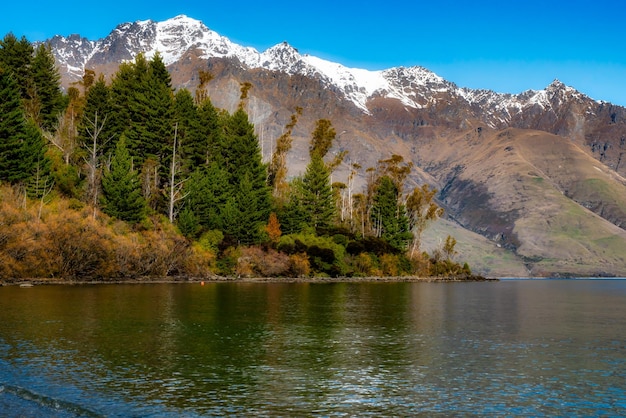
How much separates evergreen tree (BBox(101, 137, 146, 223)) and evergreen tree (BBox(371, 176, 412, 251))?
65.2 metres

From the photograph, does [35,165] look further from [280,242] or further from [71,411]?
[71,411]

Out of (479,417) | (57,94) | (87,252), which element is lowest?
(479,417)

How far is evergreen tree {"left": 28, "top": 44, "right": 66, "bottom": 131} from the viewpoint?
114 meters

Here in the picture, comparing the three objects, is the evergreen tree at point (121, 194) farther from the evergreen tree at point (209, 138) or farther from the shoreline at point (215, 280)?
the evergreen tree at point (209, 138)

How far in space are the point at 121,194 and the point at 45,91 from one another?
4046 cm

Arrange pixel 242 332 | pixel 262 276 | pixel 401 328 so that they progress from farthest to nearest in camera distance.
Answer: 1. pixel 262 276
2. pixel 401 328
3. pixel 242 332

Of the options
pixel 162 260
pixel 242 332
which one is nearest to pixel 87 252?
pixel 162 260

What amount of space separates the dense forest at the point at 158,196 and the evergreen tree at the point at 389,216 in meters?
0.35

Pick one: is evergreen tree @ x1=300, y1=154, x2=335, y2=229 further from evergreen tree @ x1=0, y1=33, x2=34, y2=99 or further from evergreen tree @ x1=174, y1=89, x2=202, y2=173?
evergreen tree @ x1=0, y1=33, x2=34, y2=99

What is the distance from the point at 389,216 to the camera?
141 metres

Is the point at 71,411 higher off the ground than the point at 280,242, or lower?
lower

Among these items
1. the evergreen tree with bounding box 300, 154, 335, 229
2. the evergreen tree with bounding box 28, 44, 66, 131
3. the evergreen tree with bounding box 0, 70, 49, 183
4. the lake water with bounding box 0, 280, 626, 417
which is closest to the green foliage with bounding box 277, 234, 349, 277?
the evergreen tree with bounding box 300, 154, 335, 229

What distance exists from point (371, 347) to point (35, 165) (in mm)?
71063

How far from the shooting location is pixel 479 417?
17484 millimetres
